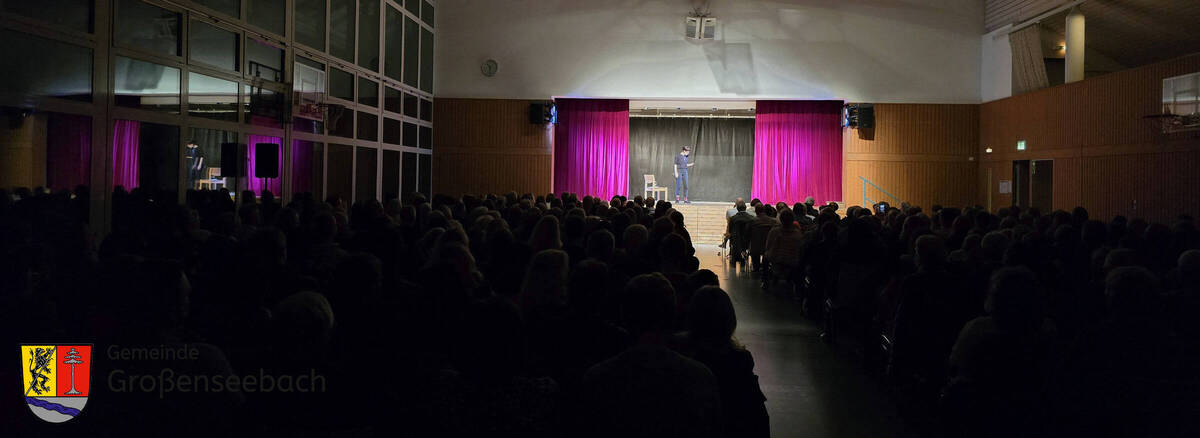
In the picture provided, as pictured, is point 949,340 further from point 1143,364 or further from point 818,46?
point 818,46

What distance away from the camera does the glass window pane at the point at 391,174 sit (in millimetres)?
16828

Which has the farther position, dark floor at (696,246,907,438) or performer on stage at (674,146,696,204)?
performer on stage at (674,146,696,204)

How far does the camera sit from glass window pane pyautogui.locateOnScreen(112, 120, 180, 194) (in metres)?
8.45

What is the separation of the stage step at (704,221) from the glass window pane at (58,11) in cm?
1396

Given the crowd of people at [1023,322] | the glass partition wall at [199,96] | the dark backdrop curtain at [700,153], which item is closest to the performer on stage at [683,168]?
the dark backdrop curtain at [700,153]

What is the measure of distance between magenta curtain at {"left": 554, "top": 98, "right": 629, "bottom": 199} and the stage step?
6.09 ft

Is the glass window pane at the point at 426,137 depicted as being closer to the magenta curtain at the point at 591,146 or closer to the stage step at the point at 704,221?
the magenta curtain at the point at 591,146

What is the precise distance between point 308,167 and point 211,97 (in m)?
3.21

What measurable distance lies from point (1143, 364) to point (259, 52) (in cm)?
1154

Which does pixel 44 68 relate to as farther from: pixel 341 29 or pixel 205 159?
pixel 341 29

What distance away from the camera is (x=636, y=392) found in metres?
2.31

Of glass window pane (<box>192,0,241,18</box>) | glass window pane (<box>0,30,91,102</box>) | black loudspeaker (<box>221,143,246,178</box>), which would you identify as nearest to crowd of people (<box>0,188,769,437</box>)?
glass window pane (<box>0,30,91,102</box>)

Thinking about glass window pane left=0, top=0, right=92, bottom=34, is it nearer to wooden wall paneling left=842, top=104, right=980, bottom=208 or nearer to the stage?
the stage

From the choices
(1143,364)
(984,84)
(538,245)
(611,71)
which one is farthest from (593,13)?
(1143,364)
